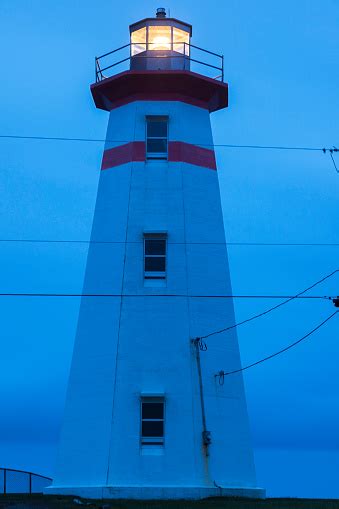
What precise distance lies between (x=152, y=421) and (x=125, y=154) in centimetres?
787

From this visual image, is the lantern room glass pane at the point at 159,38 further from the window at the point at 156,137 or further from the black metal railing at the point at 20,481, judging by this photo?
the black metal railing at the point at 20,481

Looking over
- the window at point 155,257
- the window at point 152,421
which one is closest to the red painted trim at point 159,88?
the window at point 155,257

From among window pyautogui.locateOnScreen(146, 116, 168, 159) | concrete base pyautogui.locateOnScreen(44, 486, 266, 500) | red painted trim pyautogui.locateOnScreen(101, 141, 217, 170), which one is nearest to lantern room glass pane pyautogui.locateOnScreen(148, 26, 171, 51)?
window pyautogui.locateOnScreen(146, 116, 168, 159)

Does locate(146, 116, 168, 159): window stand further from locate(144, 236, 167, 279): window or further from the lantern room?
locate(144, 236, 167, 279): window

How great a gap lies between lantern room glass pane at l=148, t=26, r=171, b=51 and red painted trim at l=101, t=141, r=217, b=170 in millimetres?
3243

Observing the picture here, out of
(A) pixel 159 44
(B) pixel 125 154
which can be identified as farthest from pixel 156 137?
(A) pixel 159 44

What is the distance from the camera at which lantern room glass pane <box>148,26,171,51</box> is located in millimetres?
31578

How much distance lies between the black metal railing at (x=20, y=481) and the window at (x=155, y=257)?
23.5 ft

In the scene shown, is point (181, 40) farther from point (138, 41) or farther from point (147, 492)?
point (147, 492)

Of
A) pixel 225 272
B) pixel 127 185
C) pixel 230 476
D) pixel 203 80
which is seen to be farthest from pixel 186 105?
pixel 230 476

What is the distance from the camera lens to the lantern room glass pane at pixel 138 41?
31688 mm

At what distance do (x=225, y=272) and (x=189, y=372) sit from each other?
10.8 feet

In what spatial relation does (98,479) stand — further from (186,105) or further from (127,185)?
(186,105)

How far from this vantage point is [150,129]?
30.8 meters
